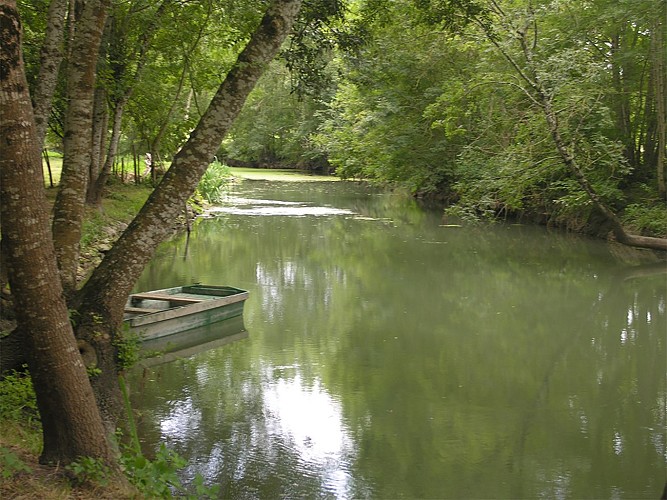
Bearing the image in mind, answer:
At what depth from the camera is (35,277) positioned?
147 inches

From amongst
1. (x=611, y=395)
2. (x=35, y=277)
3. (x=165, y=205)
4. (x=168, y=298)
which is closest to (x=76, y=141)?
(x=165, y=205)

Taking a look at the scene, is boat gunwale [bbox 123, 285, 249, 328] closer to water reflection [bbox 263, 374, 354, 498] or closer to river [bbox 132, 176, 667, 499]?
river [bbox 132, 176, 667, 499]

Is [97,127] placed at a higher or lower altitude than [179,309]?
higher

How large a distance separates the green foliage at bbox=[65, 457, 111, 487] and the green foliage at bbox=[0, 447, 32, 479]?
0.72ft

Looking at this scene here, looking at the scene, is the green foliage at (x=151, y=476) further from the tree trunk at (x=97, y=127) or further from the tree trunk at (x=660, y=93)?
the tree trunk at (x=660, y=93)

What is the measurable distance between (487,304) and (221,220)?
12.8 metres

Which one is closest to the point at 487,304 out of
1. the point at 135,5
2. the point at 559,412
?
the point at 559,412

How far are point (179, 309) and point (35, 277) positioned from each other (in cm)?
591

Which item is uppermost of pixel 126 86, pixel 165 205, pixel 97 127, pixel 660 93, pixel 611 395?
pixel 660 93

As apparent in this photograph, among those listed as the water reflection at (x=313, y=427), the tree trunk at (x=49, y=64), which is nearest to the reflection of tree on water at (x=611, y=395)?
the water reflection at (x=313, y=427)

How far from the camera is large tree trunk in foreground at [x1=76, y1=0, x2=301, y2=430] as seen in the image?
5668mm

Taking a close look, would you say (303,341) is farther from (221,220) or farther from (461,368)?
(221,220)

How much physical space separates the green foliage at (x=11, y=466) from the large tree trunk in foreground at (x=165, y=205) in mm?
1698

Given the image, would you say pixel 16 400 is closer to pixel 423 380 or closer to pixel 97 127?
pixel 423 380
